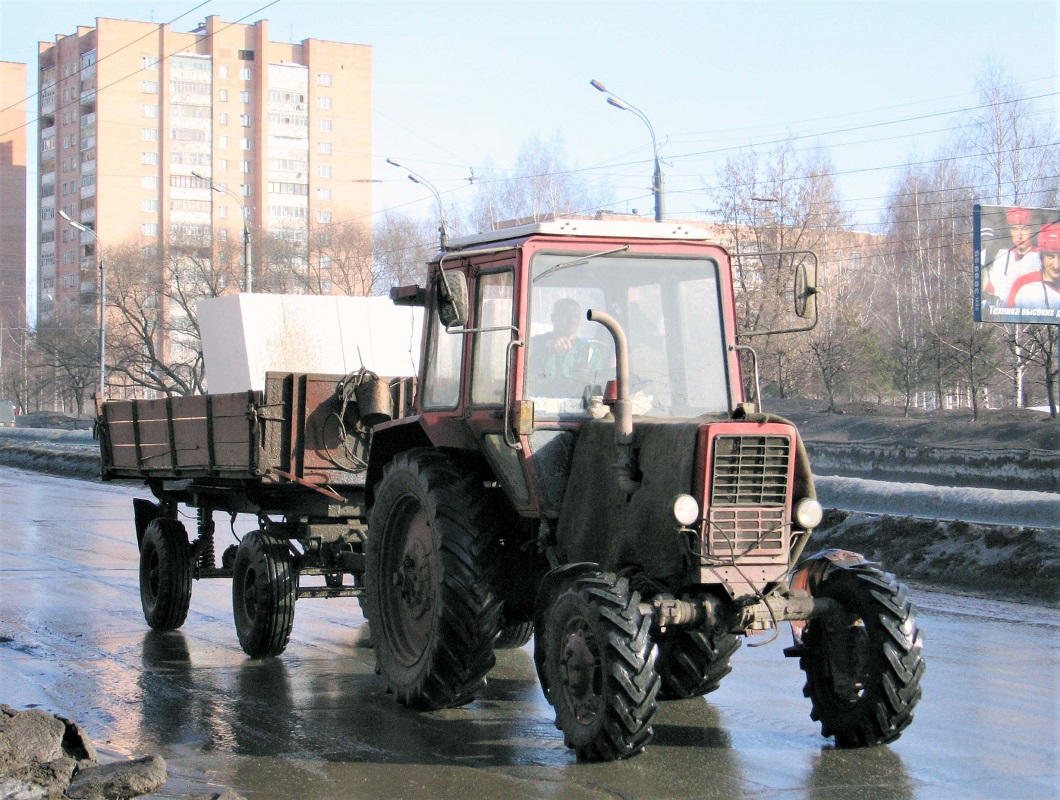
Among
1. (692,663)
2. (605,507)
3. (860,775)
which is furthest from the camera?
(692,663)

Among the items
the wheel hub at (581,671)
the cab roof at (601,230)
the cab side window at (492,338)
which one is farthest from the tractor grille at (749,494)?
the cab roof at (601,230)

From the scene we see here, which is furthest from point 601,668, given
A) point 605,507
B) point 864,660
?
point 864,660

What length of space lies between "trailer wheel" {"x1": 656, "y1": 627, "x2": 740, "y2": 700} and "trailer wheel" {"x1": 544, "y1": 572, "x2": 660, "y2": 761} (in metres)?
1.51

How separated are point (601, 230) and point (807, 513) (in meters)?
1.87

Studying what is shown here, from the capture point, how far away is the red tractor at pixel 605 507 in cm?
573

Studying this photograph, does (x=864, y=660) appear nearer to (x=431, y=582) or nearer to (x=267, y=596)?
(x=431, y=582)

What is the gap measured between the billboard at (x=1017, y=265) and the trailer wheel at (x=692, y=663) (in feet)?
80.3

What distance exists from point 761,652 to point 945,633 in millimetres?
1533

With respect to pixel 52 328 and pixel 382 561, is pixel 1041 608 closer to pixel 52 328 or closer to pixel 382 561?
pixel 382 561

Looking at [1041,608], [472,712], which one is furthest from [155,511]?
[1041,608]

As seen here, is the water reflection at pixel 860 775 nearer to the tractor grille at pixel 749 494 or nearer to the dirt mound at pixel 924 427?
the tractor grille at pixel 749 494

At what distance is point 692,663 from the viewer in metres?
7.20

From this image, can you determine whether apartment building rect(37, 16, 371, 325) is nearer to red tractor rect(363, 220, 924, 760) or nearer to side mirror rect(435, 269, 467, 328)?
red tractor rect(363, 220, 924, 760)

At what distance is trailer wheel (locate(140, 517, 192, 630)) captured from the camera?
32.1 feet
